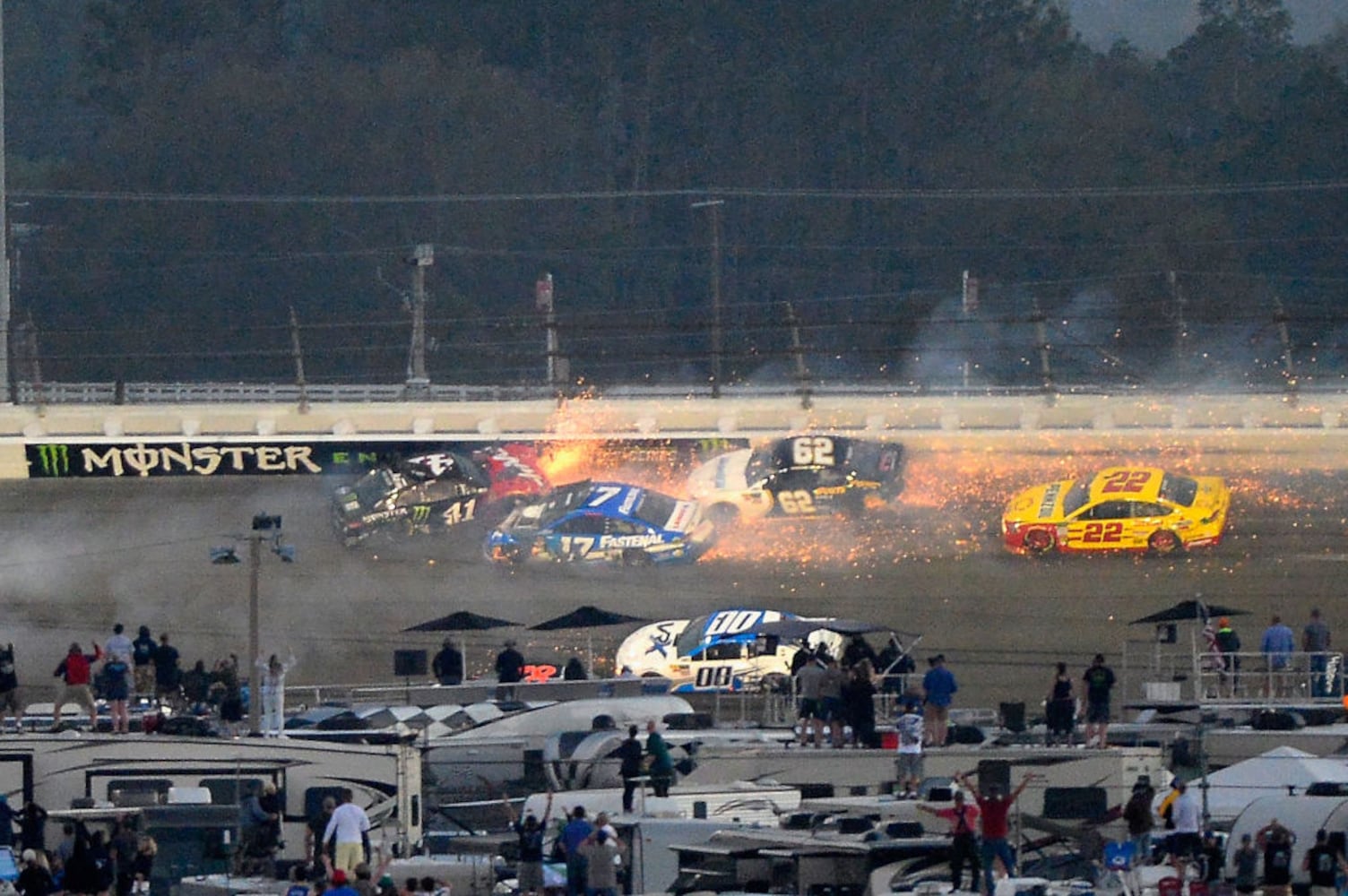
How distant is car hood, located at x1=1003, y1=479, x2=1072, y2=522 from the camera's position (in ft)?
106

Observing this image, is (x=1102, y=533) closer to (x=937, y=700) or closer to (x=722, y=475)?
(x=722, y=475)

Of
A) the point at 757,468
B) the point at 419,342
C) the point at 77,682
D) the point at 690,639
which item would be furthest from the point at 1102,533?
the point at 419,342

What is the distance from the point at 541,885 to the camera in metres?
18.7

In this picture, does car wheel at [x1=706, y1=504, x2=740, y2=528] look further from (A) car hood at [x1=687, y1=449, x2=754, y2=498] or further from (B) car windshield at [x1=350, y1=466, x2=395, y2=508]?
(B) car windshield at [x1=350, y1=466, x2=395, y2=508]

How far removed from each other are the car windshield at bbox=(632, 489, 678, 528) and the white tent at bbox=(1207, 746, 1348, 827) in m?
12.2

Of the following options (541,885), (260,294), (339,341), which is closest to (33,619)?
(541,885)

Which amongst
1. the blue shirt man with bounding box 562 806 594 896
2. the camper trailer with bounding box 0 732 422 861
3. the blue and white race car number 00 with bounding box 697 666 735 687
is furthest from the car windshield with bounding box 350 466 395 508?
the blue shirt man with bounding box 562 806 594 896

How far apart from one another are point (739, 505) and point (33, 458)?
8.11m

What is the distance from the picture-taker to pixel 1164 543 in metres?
32.0

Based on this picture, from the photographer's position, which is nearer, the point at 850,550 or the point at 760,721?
the point at 760,721

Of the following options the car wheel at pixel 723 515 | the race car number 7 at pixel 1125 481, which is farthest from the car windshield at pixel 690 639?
the race car number 7 at pixel 1125 481

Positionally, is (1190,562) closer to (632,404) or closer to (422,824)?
(632,404)

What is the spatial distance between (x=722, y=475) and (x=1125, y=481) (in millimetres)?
4378

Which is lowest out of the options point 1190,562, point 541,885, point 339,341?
point 541,885
